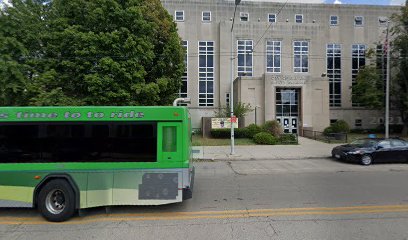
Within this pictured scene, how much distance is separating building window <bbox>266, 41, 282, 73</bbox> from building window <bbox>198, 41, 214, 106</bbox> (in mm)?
6873

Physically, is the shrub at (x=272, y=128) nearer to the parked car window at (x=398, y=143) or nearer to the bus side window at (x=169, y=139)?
the parked car window at (x=398, y=143)

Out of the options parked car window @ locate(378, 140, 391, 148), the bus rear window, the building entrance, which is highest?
the building entrance

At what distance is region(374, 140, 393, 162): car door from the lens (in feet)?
41.6

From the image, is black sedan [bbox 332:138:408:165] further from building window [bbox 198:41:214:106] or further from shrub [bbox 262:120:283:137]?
building window [bbox 198:41:214:106]

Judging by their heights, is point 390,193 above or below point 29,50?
below

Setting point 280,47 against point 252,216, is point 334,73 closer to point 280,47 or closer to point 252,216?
point 280,47

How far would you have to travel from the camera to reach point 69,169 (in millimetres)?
5344

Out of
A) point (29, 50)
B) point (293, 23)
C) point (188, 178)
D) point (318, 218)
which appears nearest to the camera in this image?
point (318, 218)

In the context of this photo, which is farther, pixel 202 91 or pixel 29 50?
pixel 202 91


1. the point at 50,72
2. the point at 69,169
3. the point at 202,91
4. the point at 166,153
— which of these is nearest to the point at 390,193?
the point at 166,153

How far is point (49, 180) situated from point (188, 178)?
2800mm

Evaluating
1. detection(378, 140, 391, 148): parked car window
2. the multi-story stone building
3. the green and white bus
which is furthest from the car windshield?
the multi-story stone building

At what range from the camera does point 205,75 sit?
1312 inches

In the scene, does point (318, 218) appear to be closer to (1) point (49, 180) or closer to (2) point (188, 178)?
(2) point (188, 178)
